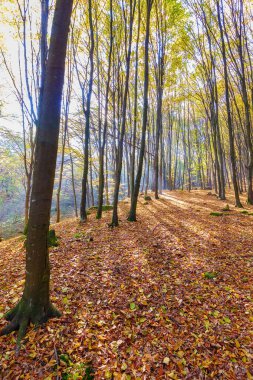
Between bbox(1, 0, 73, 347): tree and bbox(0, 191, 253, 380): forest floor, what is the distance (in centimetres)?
33

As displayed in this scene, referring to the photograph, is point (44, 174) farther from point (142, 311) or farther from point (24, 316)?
point (142, 311)

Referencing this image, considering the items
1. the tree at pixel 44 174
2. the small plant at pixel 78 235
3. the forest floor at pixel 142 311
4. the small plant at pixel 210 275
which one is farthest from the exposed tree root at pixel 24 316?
the small plant at pixel 78 235

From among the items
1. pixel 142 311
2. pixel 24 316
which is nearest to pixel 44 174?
pixel 24 316

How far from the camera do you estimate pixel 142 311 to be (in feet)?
11.6

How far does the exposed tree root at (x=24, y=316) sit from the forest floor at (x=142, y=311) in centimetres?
12

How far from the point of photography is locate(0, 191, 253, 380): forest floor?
2.60 m

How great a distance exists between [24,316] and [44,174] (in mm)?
2146

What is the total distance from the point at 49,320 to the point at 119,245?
3355mm

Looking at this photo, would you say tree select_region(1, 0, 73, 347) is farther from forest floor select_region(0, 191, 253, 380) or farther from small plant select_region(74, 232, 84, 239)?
small plant select_region(74, 232, 84, 239)

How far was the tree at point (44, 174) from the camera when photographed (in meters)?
2.84

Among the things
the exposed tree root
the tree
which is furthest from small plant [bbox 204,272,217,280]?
the tree

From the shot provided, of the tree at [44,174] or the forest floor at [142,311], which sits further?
the tree at [44,174]

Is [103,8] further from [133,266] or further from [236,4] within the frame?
[133,266]

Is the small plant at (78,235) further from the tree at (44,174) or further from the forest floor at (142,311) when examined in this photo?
the tree at (44,174)
